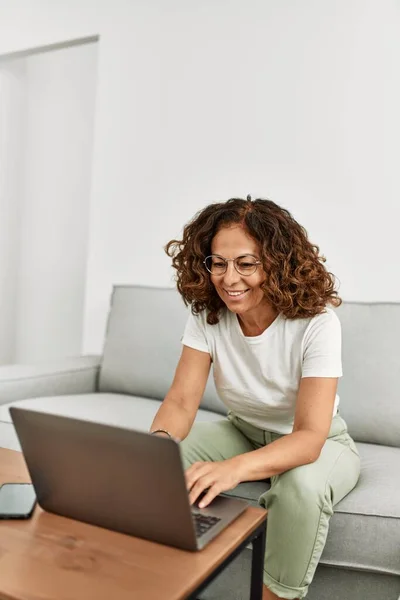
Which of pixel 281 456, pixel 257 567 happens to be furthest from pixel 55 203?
pixel 257 567

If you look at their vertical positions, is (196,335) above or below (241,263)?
below

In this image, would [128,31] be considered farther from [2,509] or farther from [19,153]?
[2,509]

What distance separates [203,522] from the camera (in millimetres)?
949

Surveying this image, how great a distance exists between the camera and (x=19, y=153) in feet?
11.1

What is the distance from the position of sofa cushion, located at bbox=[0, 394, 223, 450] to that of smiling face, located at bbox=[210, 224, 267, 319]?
1.85 ft

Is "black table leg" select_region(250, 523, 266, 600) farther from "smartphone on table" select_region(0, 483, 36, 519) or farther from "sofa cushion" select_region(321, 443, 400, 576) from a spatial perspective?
"smartphone on table" select_region(0, 483, 36, 519)

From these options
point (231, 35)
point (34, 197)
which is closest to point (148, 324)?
point (231, 35)

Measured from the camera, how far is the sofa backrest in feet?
5.94

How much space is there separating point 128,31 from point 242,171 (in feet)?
2.97

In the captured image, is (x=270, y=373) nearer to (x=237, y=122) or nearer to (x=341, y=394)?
(x=341, y=394)

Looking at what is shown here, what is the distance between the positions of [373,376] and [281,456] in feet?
2.37

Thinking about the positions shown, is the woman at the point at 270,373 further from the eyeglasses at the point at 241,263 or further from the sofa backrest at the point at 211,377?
the sofa backrest at the point at 211,377

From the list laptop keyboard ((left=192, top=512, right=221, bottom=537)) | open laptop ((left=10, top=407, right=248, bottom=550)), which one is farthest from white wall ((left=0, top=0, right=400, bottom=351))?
open laptop ((left=10, top=407, right=248, bottom=550))

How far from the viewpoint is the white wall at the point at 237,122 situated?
217 centimetres
